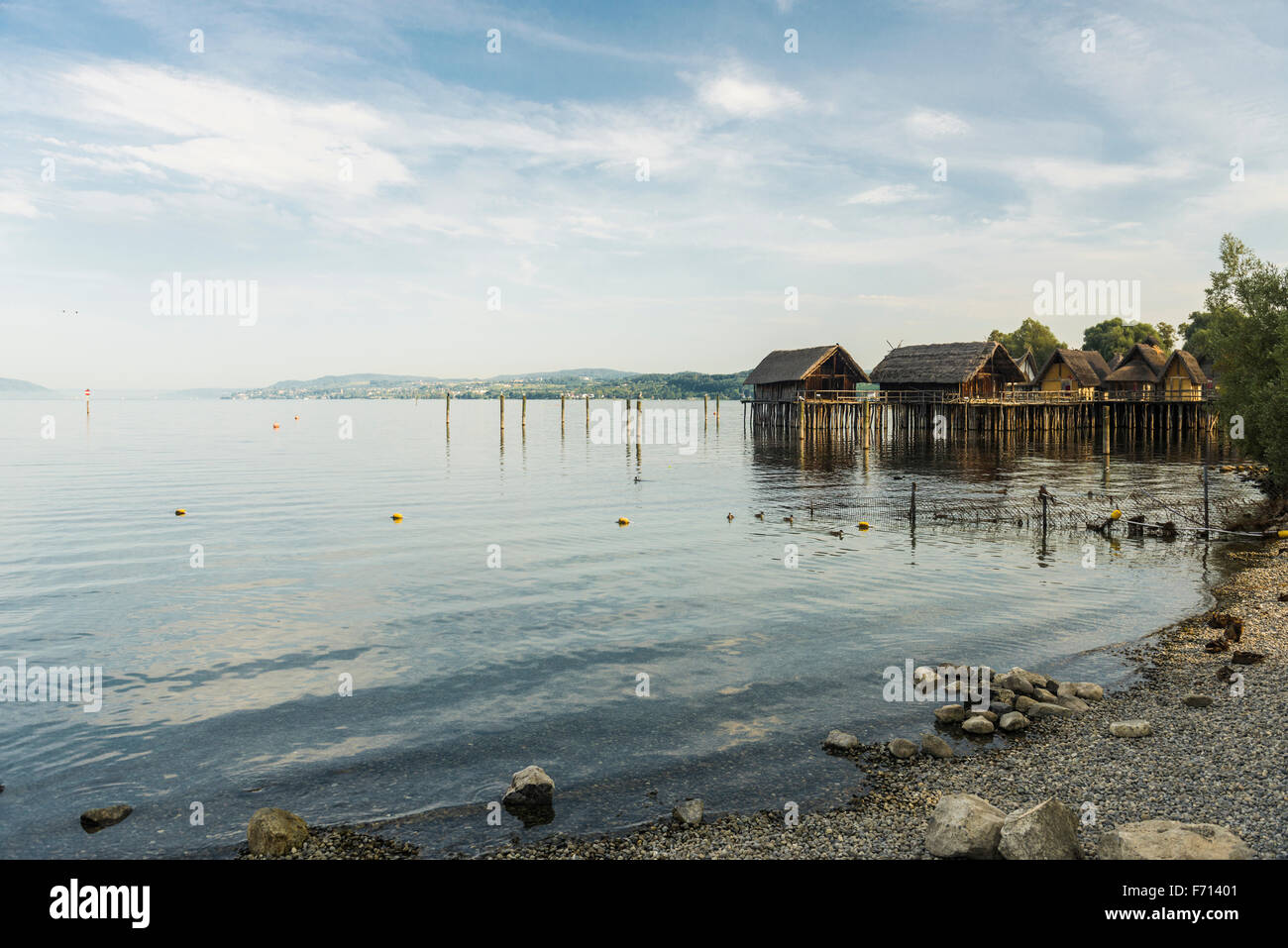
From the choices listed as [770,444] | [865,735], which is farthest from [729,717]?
[770,444]

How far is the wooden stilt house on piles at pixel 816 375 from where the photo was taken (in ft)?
268

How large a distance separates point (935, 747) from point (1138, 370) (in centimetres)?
9499

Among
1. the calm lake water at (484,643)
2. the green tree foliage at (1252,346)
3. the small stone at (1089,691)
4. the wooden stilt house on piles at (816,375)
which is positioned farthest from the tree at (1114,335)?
the small stone at (1089,691)

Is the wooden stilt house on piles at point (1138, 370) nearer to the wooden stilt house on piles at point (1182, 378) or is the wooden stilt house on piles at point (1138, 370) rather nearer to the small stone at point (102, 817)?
the wooden stilt house on piles at point (1182, 378)

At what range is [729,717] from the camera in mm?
11898

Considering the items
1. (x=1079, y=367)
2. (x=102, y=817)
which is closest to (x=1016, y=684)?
(x=102, y=817)

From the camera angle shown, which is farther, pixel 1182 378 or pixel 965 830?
pixel 1182 378

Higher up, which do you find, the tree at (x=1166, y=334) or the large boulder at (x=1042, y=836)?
the tree at (x=1166, y=334)

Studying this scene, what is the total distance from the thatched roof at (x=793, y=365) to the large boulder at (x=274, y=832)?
251 ft

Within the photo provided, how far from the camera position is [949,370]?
257 feet

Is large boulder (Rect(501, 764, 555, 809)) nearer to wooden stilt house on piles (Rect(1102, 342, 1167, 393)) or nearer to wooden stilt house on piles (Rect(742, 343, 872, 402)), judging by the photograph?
wooden stilt house on piles (Rect(742, 343, 872, 402))

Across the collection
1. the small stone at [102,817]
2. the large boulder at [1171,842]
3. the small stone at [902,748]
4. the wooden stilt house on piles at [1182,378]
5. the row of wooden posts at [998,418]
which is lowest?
the small stone at [102,817]

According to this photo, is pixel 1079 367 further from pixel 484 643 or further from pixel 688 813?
pixel 688 813
